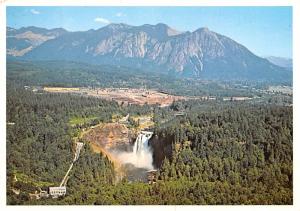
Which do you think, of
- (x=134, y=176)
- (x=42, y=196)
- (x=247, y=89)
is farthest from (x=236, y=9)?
(x=42, y=196)

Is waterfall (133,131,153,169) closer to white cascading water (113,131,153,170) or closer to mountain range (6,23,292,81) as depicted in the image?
white cascading water (113,131,153,170)

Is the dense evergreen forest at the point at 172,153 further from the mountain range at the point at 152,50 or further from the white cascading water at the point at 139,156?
the mountain range at the point at 152,50

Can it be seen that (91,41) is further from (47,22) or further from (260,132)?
(260,132)

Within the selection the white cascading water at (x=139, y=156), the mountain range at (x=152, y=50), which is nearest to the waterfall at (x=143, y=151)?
the white cascading water at (x=139, y=156)

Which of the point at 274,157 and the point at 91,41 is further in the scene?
the point at 91,41

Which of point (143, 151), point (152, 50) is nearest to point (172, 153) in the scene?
point (143, 151)

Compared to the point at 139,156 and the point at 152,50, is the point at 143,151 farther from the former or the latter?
the point at 152,50
